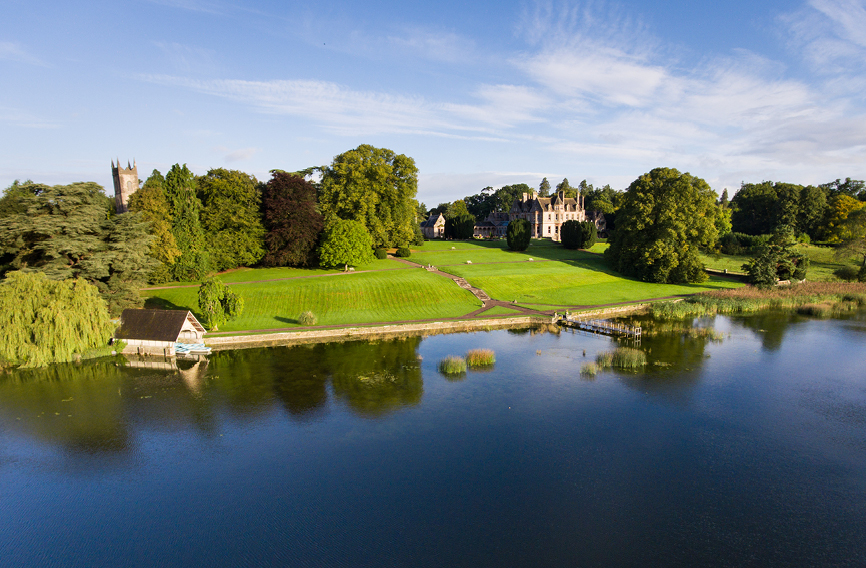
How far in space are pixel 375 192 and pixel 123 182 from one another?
35475mm

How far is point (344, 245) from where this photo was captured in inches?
2301

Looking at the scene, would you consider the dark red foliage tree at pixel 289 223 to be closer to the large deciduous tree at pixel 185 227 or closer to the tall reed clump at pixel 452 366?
the large deciduous tree at pixel 185 227

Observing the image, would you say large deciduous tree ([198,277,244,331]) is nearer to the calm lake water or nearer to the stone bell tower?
the calm lake water

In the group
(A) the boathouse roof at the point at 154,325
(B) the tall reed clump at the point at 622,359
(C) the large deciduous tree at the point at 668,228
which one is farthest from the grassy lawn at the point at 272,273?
(B) the tall reed clump at the point at 622,359

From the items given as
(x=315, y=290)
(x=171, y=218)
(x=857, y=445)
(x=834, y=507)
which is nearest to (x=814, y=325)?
(x=857, y=445)

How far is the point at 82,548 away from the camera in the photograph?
14586 mm

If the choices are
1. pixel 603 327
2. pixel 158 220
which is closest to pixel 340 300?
pixel 158 220

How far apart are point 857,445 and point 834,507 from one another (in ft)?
21.4

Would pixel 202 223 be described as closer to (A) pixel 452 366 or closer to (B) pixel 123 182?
(B) pixel 123 182

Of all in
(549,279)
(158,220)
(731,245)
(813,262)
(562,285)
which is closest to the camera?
(158,220)

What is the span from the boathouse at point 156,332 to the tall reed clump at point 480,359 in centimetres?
2089

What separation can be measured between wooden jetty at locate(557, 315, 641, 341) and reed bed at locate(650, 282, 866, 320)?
889 cm

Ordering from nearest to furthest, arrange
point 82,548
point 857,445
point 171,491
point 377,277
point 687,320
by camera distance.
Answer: point 82,548 < point 171,491 < point 857,445 < point 687,320 < point 377,277

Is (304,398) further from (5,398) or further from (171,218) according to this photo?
(171,218)
